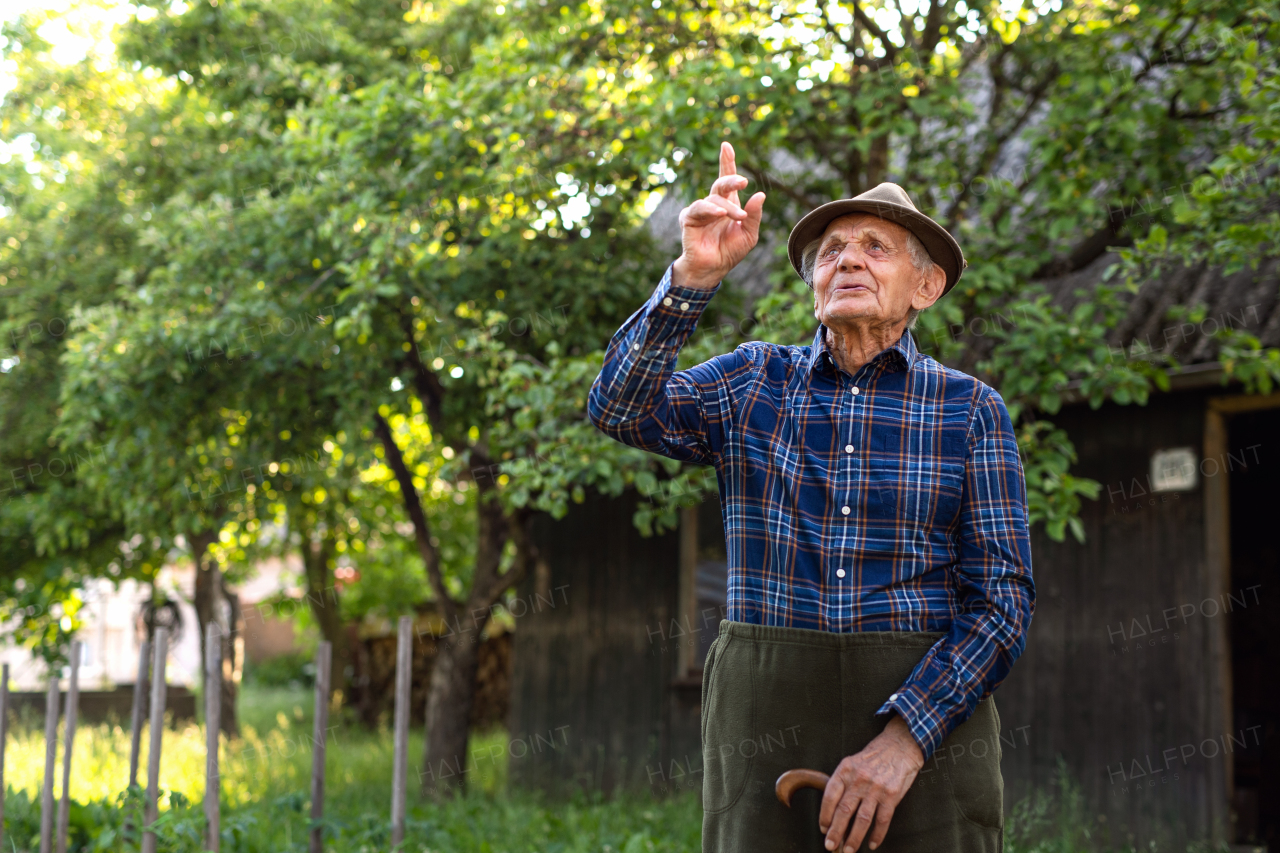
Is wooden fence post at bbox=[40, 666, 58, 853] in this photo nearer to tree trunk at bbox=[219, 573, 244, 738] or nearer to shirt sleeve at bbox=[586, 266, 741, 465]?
shirt sleeve at bbox=[586, 266, 741, 465]

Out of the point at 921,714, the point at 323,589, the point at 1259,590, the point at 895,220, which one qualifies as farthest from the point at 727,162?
the point at 323,589

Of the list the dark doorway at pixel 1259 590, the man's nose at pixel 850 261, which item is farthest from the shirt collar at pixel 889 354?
the dark doorway at pixel 1259 590

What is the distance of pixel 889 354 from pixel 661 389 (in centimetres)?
45

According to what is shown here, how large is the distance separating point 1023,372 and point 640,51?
281 centimetres

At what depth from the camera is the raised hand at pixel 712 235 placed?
5.81ft

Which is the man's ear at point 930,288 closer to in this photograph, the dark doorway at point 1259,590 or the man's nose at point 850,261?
the man's nose at point 850,261

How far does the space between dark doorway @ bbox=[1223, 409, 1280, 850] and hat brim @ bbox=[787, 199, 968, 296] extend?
672 cm

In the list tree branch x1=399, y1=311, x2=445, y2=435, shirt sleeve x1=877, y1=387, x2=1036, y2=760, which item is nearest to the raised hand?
shirt sleeve x1=877, y1=387, x2=1036, y2=760

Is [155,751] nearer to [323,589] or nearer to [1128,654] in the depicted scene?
[1128,654]

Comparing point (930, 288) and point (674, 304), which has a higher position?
point (930, 288)

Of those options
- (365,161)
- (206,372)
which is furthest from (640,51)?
(206,372)

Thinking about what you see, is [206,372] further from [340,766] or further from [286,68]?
[340,766]

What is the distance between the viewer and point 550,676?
9352 mm

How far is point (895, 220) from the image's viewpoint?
204 centimetres
